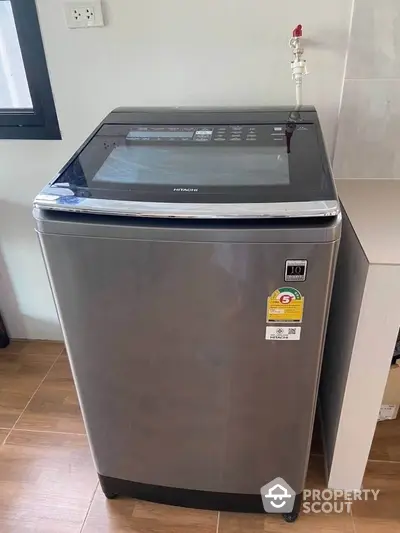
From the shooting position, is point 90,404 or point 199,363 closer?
point 199,363

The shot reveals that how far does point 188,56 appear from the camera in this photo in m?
1.41

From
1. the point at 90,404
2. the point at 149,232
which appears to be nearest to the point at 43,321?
the point at 90,404

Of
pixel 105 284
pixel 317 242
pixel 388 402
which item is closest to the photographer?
pixel 317 242

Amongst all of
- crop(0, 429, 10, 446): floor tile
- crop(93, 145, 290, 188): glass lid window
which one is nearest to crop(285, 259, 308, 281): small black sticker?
crop(93, 145, 290, 188): glass lid window

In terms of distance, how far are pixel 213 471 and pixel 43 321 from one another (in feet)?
3.49

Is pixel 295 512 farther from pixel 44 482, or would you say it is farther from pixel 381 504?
pixel 44 482

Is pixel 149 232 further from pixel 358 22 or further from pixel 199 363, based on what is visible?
pixel 358 22

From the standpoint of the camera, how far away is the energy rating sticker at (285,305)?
957mm

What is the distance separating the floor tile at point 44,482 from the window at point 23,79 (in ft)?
3.40

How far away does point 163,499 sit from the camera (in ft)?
4.55

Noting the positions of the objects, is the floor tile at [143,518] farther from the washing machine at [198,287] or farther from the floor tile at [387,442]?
the floor tile at [387,442]

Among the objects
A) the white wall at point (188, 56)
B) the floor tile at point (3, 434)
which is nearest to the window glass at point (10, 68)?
the white wall at point (188, 56)

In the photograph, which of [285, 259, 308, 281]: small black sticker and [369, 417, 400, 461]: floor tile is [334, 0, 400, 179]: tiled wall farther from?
[369, 417, 400, 461]: floor tile

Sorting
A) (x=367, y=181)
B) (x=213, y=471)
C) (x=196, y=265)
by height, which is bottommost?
(x=213, y=471)
